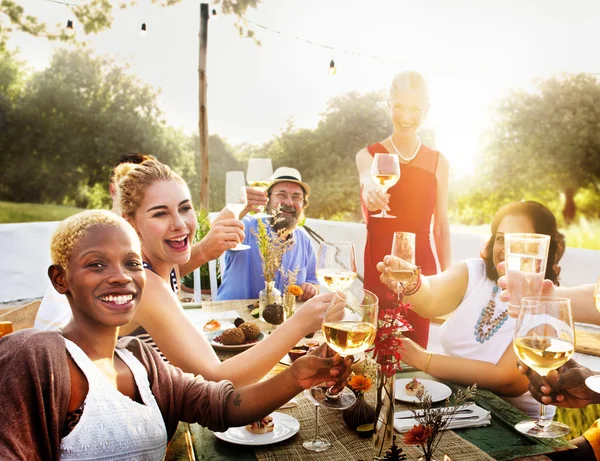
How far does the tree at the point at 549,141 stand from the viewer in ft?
59.5

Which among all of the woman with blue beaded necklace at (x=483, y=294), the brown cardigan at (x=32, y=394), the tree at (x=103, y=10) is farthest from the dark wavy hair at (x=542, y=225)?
the tree at (x=103, y=10)

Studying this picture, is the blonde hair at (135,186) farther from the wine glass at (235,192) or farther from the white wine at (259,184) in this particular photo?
the white wine at (259,184)

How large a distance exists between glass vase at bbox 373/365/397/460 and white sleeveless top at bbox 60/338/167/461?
1.82 ft

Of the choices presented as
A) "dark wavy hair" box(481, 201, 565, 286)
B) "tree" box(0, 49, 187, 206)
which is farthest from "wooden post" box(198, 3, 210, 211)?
"tree" box(0, 49, 187, 206)

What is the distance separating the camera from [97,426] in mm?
1302

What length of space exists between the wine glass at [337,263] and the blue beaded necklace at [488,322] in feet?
2.79

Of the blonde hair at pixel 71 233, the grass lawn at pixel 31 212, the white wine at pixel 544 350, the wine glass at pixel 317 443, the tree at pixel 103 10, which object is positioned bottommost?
the grass lawn at pixel 31 212

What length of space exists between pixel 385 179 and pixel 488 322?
99 centimetres

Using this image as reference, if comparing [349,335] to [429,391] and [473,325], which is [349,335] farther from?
[473,325]

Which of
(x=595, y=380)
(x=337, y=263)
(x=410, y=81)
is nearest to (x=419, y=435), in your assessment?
(x=595, y=380)

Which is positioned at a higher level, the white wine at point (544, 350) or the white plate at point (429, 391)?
the white wine at point (544, 350)

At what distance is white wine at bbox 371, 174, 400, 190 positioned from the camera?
3070 mm

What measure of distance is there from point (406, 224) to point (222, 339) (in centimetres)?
175

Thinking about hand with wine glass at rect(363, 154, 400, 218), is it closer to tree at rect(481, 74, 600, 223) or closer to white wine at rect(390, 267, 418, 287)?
white wine at rect(390, 267, 418, 287)
